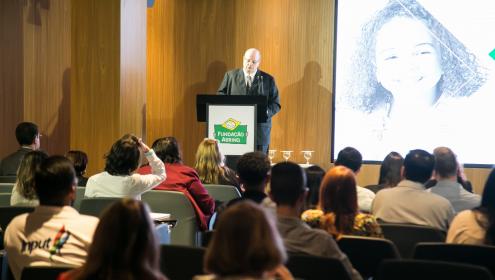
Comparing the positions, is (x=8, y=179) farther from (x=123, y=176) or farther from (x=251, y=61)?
(x=251, y=61)

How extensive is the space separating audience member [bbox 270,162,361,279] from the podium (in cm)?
426

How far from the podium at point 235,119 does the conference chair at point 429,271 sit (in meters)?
4.85

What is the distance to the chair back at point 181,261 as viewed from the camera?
2.53m

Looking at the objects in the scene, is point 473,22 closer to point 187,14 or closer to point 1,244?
point 187,14

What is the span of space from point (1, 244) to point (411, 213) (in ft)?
7.72

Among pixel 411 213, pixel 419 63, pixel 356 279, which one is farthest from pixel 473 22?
pixel 356 279

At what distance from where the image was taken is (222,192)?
491 cm

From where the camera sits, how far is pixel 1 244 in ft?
12.3

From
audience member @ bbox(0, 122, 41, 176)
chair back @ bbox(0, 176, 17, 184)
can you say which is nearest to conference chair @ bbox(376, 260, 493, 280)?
chair back @ bbox(0, 176, 17, 184)

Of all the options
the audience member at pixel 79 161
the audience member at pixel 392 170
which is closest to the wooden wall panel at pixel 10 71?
the audience member at pixel 79 161

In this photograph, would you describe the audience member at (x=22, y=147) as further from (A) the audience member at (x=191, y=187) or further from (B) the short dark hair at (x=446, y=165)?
(B) the short dark hair at (x=446, y=165)

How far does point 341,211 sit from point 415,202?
740mm

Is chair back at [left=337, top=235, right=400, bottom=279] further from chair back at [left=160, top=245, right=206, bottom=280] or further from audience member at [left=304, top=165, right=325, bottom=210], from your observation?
audience member at [left=304, top=165, right=325, bottom=210]

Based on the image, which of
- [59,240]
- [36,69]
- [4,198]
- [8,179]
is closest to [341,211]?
[59,240]
